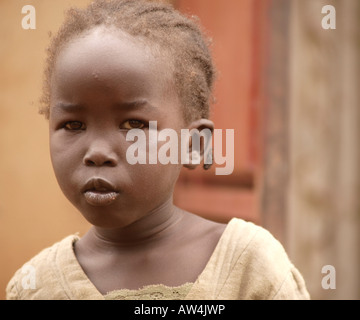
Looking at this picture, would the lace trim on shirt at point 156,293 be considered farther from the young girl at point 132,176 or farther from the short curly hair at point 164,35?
the short curly hair at point 164,35

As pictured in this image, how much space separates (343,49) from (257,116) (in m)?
0.58

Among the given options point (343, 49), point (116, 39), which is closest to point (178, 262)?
point (116, 39)

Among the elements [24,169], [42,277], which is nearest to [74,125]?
[42,277]

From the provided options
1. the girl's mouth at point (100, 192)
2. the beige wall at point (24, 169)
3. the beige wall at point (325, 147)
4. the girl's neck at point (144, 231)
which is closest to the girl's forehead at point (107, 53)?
the girl's mouth at point (100, 192)

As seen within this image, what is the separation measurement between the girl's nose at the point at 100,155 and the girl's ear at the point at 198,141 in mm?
261

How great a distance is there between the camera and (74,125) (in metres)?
1.24

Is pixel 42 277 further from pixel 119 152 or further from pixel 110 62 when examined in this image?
pixel 110 62

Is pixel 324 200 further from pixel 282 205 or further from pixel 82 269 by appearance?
pixel 82 269

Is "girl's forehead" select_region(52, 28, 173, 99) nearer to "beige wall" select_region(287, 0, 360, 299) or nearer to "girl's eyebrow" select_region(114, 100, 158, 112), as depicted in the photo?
"girl's eyebrow" select_region(114, 100, 158, 112)

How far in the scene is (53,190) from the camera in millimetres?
2711

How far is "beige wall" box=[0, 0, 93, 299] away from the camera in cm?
266

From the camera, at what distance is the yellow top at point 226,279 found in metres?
1.27

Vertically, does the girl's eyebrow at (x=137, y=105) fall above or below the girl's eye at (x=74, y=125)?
above

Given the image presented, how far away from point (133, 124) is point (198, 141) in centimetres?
25
